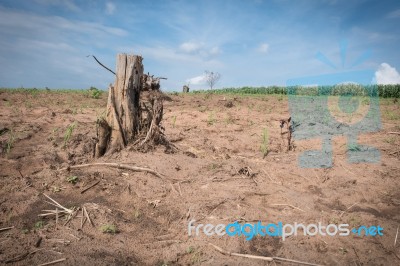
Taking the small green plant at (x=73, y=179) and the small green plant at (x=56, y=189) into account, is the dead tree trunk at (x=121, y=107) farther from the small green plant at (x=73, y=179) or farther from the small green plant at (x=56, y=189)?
the small green plant at (x=56, y=189)

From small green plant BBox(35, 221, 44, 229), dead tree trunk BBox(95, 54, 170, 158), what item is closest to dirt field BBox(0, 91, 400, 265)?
small green plant BBox(35, 221, 44, 229)

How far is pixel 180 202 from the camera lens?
11.0 feet

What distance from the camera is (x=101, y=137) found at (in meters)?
4.21

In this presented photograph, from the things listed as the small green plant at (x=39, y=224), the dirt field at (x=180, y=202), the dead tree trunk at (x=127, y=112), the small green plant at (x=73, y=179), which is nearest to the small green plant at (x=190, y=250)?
the dirt field at (x=180, y=202)

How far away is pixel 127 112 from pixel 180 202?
1.77 m

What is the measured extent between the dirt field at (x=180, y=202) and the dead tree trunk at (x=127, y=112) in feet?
0.87

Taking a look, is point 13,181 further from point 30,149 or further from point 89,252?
point 89,252

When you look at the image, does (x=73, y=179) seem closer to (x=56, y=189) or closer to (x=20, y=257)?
(x=56, y=189)

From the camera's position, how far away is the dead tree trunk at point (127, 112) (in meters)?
4.25

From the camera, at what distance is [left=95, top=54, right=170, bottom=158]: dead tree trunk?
4246 mm

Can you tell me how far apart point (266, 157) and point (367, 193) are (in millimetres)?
1733

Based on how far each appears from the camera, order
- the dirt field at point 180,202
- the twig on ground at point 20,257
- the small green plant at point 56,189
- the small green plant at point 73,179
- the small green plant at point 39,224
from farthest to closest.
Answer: the small green plant at point 73,179, the small green plant at point 56,189, the small green plant at point 39,224, the dirt field at point 180,202, the twig on ground at point 20,257

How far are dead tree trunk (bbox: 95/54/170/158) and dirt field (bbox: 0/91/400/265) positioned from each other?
0.87 feet

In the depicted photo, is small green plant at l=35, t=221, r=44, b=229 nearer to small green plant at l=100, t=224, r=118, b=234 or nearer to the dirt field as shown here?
the dirt field
